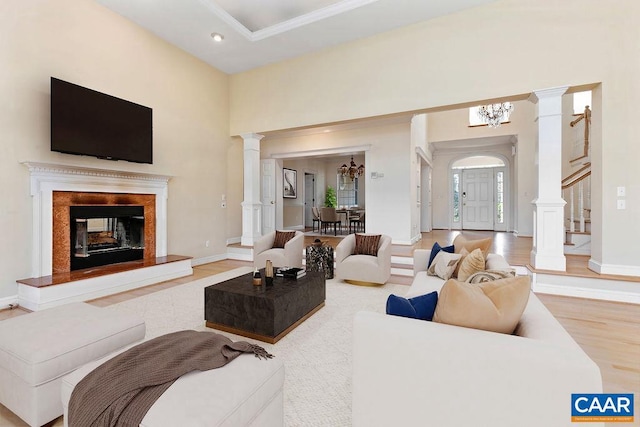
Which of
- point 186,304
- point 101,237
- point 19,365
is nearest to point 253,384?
point 19,365

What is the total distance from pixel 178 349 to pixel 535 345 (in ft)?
Answer: 4.94

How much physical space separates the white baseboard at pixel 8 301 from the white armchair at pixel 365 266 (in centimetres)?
399

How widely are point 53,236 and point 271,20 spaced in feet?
15.3

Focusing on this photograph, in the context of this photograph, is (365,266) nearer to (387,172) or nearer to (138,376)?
(138,376)

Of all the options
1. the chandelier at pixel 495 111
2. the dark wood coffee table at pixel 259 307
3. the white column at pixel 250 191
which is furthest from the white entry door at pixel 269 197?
the chandelier at pixel 495 111

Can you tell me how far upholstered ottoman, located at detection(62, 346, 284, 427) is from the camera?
108cm

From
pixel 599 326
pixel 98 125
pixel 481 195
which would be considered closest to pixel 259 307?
pixel 599 326

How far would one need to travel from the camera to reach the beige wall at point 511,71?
12.2ft

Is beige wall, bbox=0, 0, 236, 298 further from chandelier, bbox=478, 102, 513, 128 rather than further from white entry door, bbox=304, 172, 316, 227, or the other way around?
chandelier, bbox=478, 102, 513, 128

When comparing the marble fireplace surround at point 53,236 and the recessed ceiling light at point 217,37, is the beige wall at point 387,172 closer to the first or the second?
the recessed ceiling light at point 217,37

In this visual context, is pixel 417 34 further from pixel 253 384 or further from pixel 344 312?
pixel 253 384

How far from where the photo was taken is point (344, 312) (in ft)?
10.6

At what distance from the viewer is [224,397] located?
3.86 ft

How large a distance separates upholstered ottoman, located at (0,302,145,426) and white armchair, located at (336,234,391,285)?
2.83 meters
